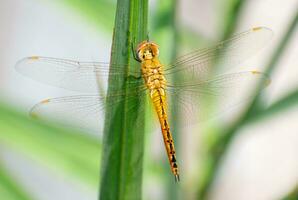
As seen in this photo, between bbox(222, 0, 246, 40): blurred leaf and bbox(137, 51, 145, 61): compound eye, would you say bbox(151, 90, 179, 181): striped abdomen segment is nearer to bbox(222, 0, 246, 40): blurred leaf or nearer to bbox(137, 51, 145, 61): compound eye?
bbox(137, 51, 145, 61): compound eye

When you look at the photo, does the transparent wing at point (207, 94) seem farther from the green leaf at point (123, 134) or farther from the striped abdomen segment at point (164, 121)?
the green leaf at point (123, 134)

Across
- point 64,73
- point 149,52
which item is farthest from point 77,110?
point 149,52

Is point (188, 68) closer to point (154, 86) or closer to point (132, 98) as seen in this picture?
point (154, 86)

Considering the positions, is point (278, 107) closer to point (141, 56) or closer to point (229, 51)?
point (229, 51)

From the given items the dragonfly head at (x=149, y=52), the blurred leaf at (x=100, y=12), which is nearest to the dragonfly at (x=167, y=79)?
the dragonfly head at (x=149, y=52)

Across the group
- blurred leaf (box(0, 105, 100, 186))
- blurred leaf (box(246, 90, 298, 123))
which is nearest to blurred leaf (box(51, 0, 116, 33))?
blurred leaf (box(0, 105, 100, 186))

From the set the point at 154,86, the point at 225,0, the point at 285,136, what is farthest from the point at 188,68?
the point at 285,136
